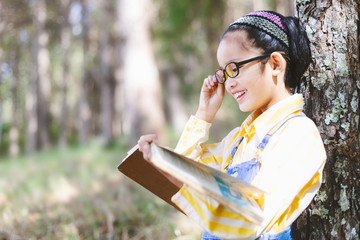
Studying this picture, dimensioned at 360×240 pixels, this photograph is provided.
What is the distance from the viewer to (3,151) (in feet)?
88.9

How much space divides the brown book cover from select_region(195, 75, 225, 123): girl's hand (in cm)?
40

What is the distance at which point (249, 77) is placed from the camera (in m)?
1.61

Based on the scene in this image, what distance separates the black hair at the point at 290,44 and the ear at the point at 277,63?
0.03 metres

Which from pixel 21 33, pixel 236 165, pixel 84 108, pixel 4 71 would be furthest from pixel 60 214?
pixel 21 33

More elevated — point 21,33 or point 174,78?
point 21,33

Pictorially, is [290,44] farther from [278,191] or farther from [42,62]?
[42,62]

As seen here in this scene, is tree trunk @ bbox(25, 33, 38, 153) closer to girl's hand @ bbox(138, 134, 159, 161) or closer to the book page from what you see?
girl's hand @ bbox(138, 134, 159, 161)

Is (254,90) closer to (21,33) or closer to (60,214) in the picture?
(60,214)

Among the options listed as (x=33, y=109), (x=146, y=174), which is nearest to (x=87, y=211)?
(x=146, y=174)

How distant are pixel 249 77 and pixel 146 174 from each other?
2.08 feet

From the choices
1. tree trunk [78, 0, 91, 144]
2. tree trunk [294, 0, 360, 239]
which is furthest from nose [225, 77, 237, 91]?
tree trunk [78, 0, 91, 144]

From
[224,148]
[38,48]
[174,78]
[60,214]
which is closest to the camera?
[224,148]

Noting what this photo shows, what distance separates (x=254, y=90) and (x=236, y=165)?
1.05 ft

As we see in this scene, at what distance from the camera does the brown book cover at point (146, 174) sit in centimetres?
172
